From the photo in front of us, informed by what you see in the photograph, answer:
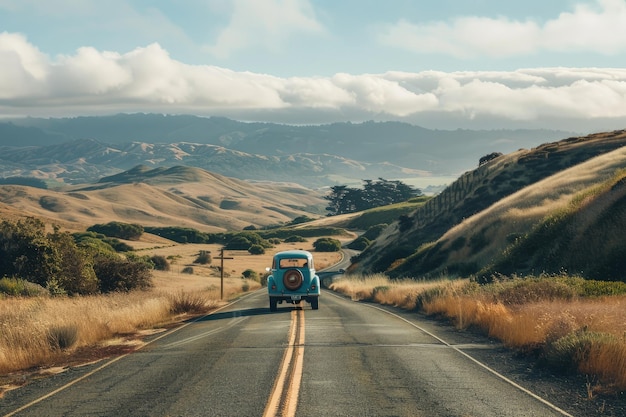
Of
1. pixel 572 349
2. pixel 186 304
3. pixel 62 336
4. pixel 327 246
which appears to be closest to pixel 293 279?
pixel 186 304

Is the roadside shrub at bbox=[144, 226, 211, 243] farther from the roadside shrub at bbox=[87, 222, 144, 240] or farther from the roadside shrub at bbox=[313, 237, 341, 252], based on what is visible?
→ the roadside shrub at bbox=[313, 237, 341, 252]

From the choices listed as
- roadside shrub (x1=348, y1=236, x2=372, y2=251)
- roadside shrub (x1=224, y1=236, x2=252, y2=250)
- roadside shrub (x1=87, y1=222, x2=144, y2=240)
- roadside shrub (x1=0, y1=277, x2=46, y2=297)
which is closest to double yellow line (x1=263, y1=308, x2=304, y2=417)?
roadside shrub (x1=0, y1=277, x2=46, y2=297)

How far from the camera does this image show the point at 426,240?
7669cm

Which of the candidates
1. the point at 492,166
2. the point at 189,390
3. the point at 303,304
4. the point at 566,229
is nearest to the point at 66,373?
the point at 189,390

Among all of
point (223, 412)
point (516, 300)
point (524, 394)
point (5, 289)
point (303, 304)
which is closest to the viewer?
point (223, 412)

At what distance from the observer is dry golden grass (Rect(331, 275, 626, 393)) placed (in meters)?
11.6

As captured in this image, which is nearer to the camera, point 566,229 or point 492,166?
point 566,229

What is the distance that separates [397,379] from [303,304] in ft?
69.9

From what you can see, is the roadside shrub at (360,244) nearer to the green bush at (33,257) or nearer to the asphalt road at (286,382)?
the green bush at (33,257)

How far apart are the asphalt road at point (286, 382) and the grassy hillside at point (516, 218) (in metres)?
15.9

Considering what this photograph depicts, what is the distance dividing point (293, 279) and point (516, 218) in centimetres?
2763

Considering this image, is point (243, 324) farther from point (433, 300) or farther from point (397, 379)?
point (397, 379)

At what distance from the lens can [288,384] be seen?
11203 millimetres

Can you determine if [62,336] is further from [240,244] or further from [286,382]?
[240,244]
